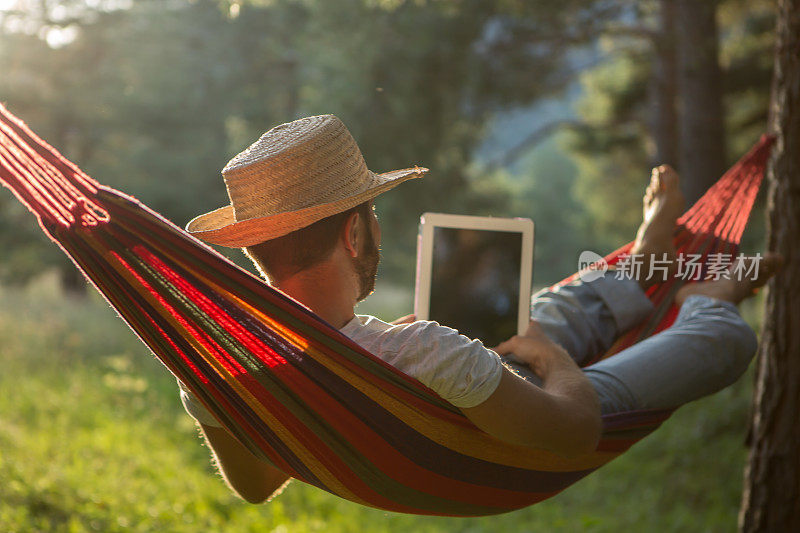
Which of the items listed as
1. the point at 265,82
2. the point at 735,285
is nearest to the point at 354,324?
the point at 735,285

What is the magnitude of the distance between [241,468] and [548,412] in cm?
63

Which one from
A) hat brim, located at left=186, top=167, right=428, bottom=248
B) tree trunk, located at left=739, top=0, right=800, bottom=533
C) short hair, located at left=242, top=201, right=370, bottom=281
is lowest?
tree trunk, located at left=739, top=0, right=800, bottom=533

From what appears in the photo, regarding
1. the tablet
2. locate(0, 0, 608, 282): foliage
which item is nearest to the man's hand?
the tablet

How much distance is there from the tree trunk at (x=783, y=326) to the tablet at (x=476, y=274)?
3.07ft

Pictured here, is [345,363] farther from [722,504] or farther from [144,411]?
[144,411]

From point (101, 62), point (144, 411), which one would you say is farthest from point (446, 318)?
point (101, 62)

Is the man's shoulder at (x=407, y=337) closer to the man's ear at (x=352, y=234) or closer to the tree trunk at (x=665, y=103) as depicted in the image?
the man's ear at (x=352, y=234)

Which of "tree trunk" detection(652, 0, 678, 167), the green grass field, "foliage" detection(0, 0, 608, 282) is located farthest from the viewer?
"foliage" detection(0, 0, 608, 282)

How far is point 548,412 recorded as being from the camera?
110 centimetres

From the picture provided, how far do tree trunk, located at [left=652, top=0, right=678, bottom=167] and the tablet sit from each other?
17.8ft

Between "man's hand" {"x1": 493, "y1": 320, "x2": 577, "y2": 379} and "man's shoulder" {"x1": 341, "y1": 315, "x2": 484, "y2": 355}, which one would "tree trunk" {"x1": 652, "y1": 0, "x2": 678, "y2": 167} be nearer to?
"man's hand" {"x1": 493, "y1": 320, "x2": 577, "y2": 379}

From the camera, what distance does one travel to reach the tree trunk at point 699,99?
15.3ft

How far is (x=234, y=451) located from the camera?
142 cm

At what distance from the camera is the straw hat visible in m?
1.16
